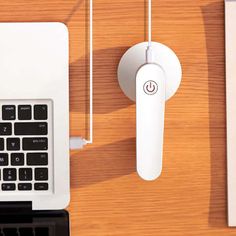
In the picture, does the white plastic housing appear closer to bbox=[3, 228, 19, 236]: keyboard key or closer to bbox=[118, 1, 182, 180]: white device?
bbox=[118, 1, 182, 180]: white device

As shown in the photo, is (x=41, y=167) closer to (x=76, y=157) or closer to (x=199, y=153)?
(x=76, y=157)

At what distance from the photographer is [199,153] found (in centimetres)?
81

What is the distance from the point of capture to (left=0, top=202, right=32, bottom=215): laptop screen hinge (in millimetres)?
795

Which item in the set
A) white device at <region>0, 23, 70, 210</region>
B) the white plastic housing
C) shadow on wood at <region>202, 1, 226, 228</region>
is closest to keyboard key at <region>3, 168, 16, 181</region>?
white device at <region>0, 23, 70, 210</region>

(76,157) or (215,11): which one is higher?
(215,11)

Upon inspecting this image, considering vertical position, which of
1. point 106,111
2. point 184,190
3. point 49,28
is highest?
point 49,28

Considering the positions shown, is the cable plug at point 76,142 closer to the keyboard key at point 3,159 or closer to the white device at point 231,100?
the keyboard key at point 3,159

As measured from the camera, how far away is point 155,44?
2.58 ft

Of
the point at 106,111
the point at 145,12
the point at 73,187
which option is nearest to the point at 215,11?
the point at 145,12

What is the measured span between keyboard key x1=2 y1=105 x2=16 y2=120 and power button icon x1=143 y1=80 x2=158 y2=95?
0.18 meters

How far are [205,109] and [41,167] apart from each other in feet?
0.77

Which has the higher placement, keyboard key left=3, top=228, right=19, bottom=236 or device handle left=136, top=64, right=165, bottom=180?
device handle left=136, top=64, right=165, bottom=180

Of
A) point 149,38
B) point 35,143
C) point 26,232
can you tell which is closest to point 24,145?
point 35,143

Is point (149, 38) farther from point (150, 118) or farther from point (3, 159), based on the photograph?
point (3, 159)
